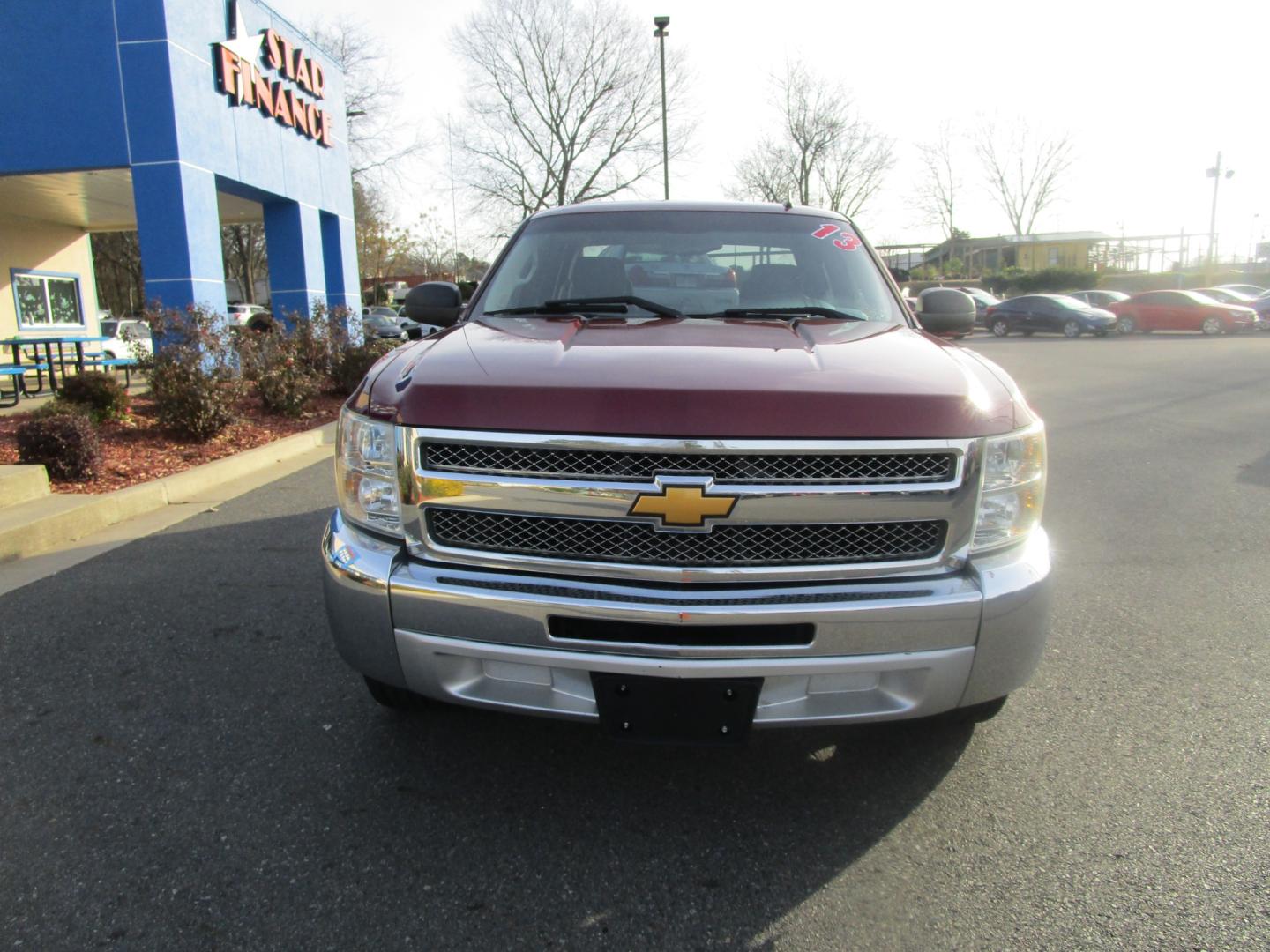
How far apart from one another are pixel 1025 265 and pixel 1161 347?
4852cm

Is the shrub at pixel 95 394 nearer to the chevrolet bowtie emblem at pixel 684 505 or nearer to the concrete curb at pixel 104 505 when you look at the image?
the concrete curb at pixel 104 505

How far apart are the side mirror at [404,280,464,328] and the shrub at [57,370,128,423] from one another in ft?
20.6

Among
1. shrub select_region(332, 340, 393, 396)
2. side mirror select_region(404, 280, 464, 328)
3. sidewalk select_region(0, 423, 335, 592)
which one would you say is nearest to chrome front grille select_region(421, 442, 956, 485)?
side mirror select_region(404, 280, 464, 328)

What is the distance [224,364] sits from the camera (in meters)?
8.73

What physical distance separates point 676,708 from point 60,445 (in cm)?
598

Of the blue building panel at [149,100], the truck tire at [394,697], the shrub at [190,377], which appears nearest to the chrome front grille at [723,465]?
the truck tire at [394,697]

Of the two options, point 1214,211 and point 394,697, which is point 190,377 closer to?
point 394,697

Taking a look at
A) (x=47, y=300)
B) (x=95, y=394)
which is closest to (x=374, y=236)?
(x=47, y=300)

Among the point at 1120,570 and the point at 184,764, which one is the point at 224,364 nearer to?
the point at 184,764

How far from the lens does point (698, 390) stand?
2.15m

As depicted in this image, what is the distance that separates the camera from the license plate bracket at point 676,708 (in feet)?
7.05

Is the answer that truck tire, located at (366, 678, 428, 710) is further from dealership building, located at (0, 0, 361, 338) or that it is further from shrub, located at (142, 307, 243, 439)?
dealership building, located at (0, 0, 361, 338)

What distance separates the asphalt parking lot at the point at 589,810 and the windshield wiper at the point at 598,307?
146 cm

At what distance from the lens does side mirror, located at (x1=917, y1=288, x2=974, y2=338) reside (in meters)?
3.72
